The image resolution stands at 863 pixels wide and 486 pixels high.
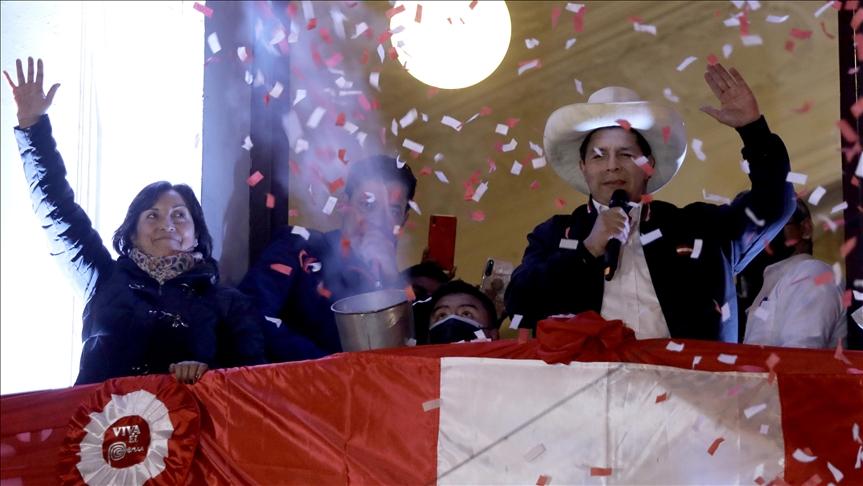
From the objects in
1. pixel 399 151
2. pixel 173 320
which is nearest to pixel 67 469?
pixel 173 320

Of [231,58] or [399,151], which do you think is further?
[399,151]

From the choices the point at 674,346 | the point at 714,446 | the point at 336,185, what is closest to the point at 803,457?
the point at 714,446

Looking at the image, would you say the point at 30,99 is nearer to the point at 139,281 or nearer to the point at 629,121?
the point at 139,281

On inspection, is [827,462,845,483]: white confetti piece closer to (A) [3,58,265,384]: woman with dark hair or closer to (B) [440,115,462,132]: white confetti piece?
(A) [3,58,265,384]: woman with dark hair

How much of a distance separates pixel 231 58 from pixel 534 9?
3.94ft

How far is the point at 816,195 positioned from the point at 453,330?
1.46m

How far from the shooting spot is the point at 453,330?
127 inches

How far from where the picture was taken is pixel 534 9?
473cm

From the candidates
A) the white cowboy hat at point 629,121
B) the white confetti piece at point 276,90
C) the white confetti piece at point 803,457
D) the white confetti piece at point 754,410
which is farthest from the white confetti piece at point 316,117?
the white confetti piece at point 803,457

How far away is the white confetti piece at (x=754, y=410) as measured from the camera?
101 inches

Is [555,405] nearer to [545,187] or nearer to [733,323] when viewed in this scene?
[733,323]

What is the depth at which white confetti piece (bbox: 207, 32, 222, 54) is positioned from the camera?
14.2 feet

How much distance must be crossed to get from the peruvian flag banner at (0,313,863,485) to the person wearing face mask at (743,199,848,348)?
1.41ft

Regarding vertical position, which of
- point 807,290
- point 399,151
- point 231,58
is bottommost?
point 807,290
